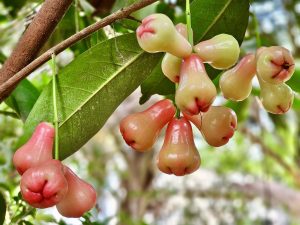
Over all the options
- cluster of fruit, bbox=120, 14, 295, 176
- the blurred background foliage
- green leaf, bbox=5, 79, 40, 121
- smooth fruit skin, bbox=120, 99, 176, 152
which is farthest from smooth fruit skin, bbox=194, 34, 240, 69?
the blurred background foliage

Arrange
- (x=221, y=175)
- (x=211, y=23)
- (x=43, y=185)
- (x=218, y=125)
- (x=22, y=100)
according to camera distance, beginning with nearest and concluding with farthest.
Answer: (x=43, y=185) < (x=218, y=125) < (x=211, y=23) < (x=22, y=100) < (x=221, y=175)

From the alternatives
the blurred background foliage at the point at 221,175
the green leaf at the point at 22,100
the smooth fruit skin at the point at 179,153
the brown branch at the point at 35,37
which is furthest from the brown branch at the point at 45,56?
the blurred background foliage at the point at 221,175

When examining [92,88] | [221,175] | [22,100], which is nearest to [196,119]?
[92,88]

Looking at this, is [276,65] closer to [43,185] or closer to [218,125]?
[218,125]

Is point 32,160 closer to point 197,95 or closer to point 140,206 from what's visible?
point 197,95

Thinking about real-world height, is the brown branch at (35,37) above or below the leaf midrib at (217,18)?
above

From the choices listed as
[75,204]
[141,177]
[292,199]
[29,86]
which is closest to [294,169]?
[292,199]

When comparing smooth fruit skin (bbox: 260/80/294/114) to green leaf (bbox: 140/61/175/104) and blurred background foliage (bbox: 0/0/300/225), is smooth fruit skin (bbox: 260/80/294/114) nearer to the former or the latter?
green leaf (bbox: 140/61/175/104)

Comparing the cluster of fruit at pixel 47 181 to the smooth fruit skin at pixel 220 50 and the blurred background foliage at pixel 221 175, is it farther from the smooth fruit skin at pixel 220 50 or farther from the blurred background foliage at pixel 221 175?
the blurred background foliage at pixel 221 175
